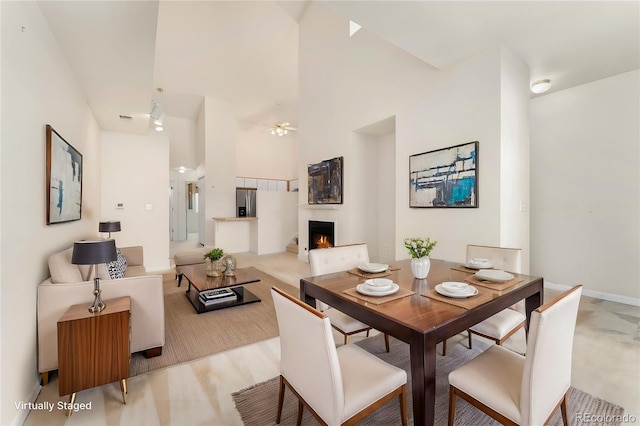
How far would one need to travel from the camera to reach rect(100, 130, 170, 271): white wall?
4.87 m

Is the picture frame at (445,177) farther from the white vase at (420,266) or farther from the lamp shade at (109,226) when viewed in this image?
the lamp shade at (109,226)

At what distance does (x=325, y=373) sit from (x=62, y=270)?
2226mm

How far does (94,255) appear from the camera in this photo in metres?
1.78

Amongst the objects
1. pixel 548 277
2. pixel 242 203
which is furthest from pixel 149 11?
pixel 242 203

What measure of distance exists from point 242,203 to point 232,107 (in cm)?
306

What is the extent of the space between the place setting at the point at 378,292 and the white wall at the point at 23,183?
1.90 m

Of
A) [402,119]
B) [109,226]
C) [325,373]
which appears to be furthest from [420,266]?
[109,226]

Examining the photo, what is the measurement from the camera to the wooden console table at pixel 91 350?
5.30 ft

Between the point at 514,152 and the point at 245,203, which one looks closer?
the point at 514,152

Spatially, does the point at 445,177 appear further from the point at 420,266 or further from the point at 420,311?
the point at 420,311

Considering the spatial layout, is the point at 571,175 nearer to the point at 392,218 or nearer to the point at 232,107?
the point at 392,218

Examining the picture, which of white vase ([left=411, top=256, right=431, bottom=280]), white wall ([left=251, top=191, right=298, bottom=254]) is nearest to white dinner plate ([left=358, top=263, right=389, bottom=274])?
white vase ([left=411, top=256, right=431, bottom=280])

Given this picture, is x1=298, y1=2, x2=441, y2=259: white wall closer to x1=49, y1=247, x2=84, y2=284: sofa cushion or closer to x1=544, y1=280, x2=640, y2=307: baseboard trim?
x1=544, y1=280, x2=640, y2=307: baseboard trim

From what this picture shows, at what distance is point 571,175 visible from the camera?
3711 millimetres
